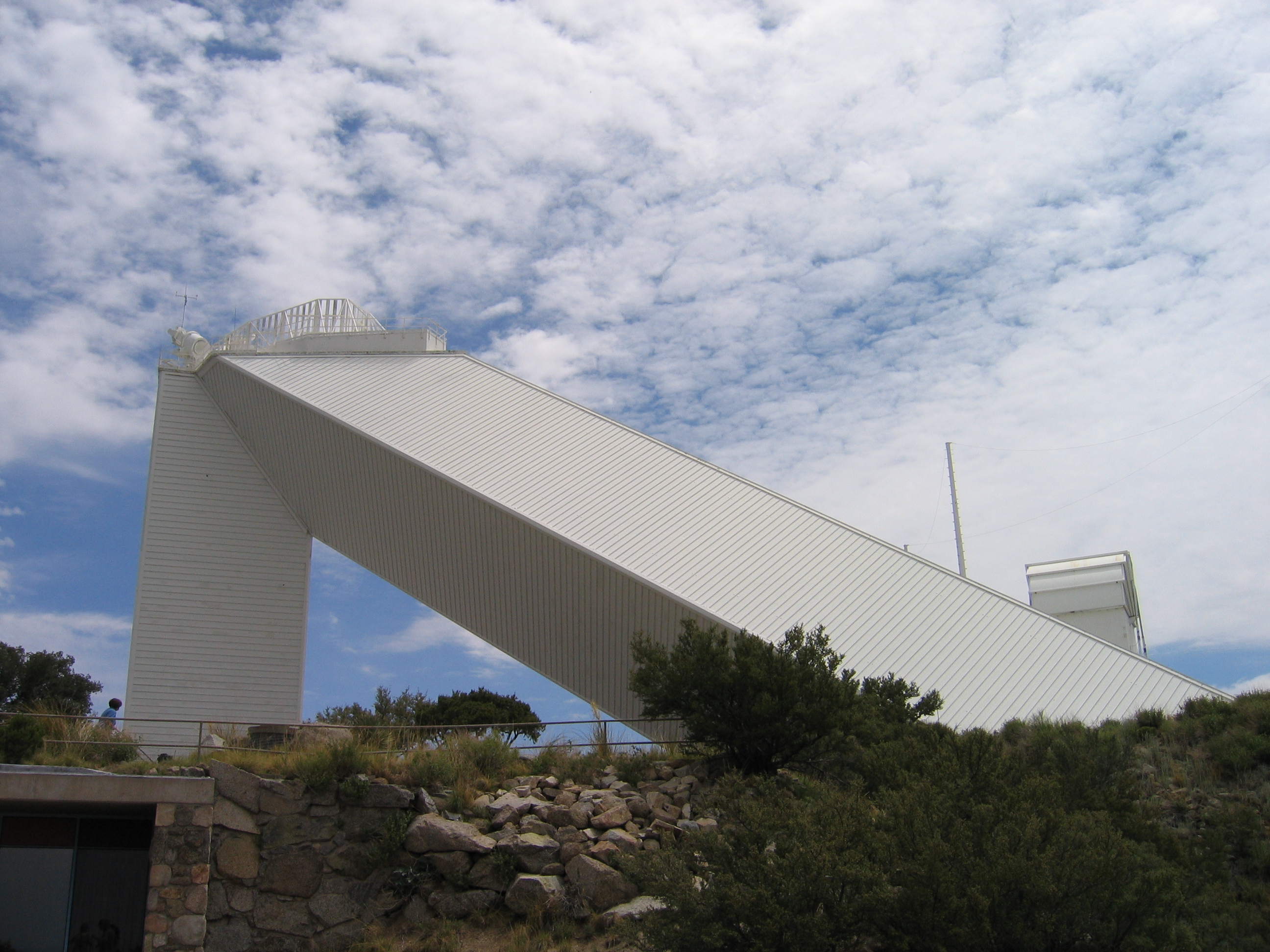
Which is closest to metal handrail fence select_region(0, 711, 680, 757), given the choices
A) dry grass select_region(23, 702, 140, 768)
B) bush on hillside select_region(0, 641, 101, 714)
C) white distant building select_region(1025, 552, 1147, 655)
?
dry grass select_region(23, 702, 140, 768)

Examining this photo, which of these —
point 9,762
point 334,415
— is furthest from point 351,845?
point 334,415

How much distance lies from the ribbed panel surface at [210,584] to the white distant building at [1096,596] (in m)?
16.2

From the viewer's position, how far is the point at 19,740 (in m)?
Result: 12.6

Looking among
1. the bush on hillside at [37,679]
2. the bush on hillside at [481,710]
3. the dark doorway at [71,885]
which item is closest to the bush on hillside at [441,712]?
the bush on hillside at [481,710]

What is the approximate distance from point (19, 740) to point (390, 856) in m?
4.93

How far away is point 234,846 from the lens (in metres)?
11.6

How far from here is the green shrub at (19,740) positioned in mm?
12594

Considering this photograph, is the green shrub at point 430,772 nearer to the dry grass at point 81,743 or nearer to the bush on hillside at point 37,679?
the dry grass at point 81,743

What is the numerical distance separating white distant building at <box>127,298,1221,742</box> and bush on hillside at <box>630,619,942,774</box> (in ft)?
9.12

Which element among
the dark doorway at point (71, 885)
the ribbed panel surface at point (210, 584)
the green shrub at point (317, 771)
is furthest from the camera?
the ribbed panel surface at point (210, 584)

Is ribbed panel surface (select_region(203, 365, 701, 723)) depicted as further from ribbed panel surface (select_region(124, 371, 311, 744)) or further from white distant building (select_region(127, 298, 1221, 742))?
ribbed panel surface (select_region(124, 371, 311, 744))

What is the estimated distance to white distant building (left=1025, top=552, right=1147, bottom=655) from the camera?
68.1 ft

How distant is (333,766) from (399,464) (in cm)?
833

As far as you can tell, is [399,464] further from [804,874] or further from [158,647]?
[804,874]
